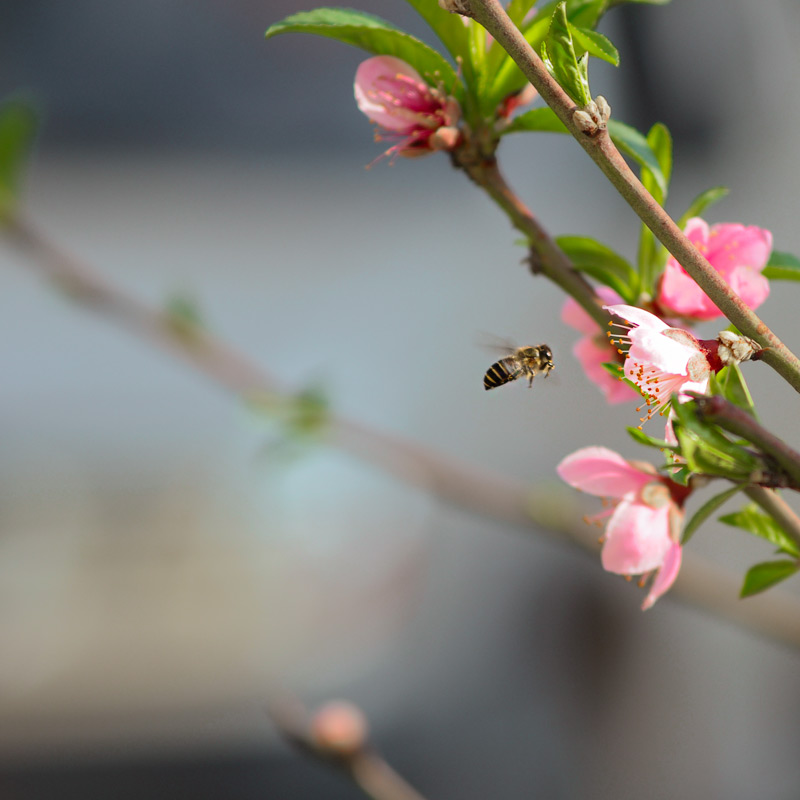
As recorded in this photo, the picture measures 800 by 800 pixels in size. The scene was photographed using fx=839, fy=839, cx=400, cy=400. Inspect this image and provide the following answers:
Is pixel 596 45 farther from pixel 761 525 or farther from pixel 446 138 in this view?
pixel 761 525

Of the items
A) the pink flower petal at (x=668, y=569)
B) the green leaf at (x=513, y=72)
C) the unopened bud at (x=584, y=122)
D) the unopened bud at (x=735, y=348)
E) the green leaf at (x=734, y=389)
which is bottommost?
the pink flower petal at (x=668, y=569)

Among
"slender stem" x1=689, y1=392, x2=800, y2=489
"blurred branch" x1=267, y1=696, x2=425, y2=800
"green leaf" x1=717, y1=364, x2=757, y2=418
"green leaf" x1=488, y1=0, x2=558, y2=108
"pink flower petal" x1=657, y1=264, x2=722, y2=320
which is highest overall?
"green leaf" x1=488, y1=0, x2=558, y2=108

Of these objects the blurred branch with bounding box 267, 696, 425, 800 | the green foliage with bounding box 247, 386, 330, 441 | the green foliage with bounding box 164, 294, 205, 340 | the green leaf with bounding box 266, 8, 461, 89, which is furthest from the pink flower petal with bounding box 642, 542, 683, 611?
the green foliage with bounding box 164, 294, 205, 340

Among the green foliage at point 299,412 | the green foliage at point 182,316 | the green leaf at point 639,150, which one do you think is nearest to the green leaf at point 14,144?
the green foliage at point 182,316

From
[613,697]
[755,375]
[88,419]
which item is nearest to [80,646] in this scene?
[88,419]

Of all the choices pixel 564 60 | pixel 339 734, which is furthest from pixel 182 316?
pixel 564 60

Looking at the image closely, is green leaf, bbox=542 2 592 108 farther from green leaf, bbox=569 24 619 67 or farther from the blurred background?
the blurred background

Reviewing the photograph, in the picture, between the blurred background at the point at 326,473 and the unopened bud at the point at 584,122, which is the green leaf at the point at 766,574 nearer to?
the unopened bud at the point at 584,122
